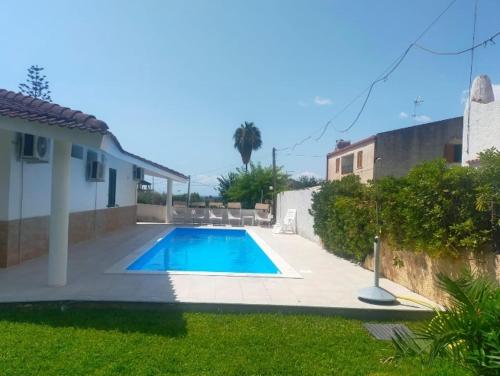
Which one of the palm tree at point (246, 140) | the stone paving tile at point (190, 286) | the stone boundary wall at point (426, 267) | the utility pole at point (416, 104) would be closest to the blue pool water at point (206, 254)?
the stone paving tile at point (190, 286)

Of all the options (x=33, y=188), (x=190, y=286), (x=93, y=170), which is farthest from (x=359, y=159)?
(x=190, y=286)

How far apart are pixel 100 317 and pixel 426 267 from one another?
6.07 meters

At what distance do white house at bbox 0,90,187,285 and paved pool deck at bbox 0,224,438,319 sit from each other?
27.1 inches

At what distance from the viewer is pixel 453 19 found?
34.3 ft

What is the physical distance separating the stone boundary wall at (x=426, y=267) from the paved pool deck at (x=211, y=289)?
8.6 inches

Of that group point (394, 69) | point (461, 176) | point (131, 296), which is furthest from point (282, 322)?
point (394, 69)

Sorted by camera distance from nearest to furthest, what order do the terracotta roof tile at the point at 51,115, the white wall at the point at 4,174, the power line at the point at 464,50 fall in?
the terracotta roof tile at the point at 51,115 → the white wall at the point at 4,174 → the power line at the point at 464,50

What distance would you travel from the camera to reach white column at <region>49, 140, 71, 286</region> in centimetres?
791

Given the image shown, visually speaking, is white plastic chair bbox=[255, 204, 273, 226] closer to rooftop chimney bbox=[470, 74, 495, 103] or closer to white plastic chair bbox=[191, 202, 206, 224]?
white plastic chair bbox=[191, 202, 206, 224]

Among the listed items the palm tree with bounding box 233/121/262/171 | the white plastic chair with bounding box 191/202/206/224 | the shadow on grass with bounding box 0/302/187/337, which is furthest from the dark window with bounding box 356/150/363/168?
the shadow on grass with bounding box 0/302/187/337

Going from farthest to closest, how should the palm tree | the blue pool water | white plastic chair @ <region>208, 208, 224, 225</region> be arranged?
the palm tree, white plastic chair @ <region>208, 208, 224, 225</region>, the blue pool water

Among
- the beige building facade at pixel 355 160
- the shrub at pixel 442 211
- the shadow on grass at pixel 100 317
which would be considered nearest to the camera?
the shadow on grass at pixel 100 317

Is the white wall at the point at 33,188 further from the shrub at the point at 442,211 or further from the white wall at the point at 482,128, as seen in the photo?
the white wall at the point at 482,128

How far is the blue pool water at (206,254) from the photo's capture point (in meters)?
12.3
